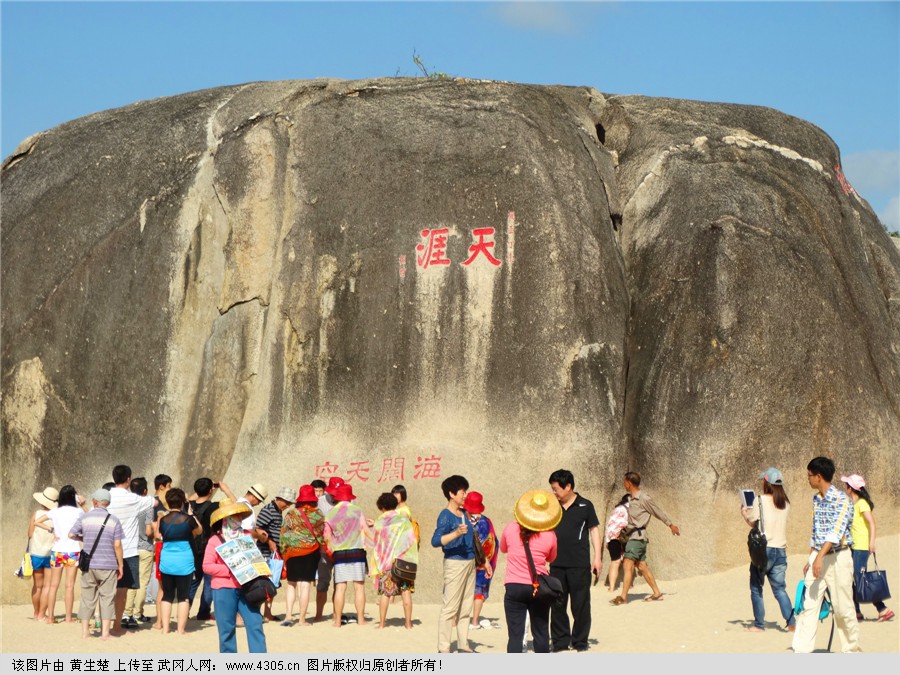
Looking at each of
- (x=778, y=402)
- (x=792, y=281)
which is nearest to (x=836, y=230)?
(x=792, y=281)

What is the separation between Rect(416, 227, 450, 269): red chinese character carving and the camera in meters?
13.6

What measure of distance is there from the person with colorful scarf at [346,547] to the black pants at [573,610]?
2317mm

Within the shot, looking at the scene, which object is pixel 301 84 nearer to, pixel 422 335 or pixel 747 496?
pixel 422 335

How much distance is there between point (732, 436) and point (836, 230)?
3286 mm

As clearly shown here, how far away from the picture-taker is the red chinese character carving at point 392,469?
13.1 m

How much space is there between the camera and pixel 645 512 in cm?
1184

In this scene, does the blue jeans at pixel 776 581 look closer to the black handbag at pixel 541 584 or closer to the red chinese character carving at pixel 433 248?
the black handbag at pixel 541 584

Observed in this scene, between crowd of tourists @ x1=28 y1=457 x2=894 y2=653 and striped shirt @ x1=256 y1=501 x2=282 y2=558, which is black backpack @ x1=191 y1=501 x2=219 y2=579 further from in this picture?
striped shirt @ x1=256 y1=501 x2=282 y2=558

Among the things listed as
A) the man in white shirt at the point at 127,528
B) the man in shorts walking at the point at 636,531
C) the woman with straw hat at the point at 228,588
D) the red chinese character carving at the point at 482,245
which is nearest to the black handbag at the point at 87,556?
the man in white shirt at the point at 127,528

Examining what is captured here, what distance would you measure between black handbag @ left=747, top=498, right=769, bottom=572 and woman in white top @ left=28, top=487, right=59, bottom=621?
22.1 feet

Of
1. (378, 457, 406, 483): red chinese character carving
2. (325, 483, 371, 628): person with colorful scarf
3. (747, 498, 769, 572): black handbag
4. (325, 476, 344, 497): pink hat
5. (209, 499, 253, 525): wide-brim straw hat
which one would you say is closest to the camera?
(209, 499, 253, 525): wide-brim straw hat

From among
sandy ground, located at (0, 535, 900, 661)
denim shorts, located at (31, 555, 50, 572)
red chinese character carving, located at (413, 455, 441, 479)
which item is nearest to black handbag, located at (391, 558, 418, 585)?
sandy ground, located at (0, 535, 900, 661)

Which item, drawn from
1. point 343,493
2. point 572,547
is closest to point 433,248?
point 343,493

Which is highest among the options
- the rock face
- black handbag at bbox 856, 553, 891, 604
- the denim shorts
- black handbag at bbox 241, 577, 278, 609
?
the rock face
